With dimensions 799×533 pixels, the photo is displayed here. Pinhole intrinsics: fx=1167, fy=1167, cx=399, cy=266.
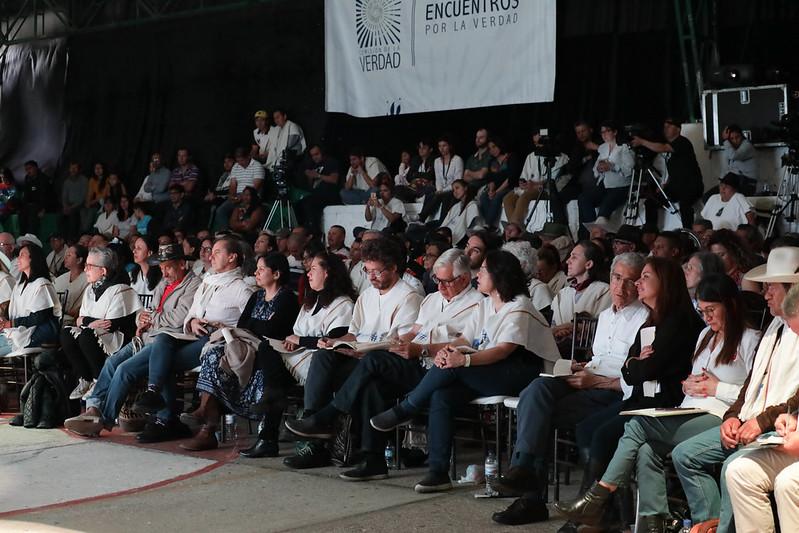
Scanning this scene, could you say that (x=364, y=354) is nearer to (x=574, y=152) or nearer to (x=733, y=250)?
(x=733, y=250)

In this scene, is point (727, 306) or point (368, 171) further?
point (368, 171)

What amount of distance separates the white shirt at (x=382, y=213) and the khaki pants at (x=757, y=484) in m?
8.39

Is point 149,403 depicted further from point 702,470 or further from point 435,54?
point 435,54

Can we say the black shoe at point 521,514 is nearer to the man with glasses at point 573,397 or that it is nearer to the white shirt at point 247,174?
the man with glasses at point 573,397

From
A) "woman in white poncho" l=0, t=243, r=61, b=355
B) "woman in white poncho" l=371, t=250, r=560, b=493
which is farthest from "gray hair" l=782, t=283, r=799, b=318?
"woman in white poncho" l=0, t=243, r=61, b=355

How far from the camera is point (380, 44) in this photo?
1252 centimetres

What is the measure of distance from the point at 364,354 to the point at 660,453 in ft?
6.86

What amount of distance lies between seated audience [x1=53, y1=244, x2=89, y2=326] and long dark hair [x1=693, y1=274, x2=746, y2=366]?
5.41m

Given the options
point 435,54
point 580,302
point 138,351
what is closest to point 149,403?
point 138,351

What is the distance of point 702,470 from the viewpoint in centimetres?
447

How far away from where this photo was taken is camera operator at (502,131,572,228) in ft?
36.6

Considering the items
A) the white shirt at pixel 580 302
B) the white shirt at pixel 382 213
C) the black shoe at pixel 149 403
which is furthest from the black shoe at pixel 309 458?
the white shirt at pixel 382 213

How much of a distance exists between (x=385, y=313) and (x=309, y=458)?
93 cm

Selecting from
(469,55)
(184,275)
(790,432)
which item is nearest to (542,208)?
(469,55)
